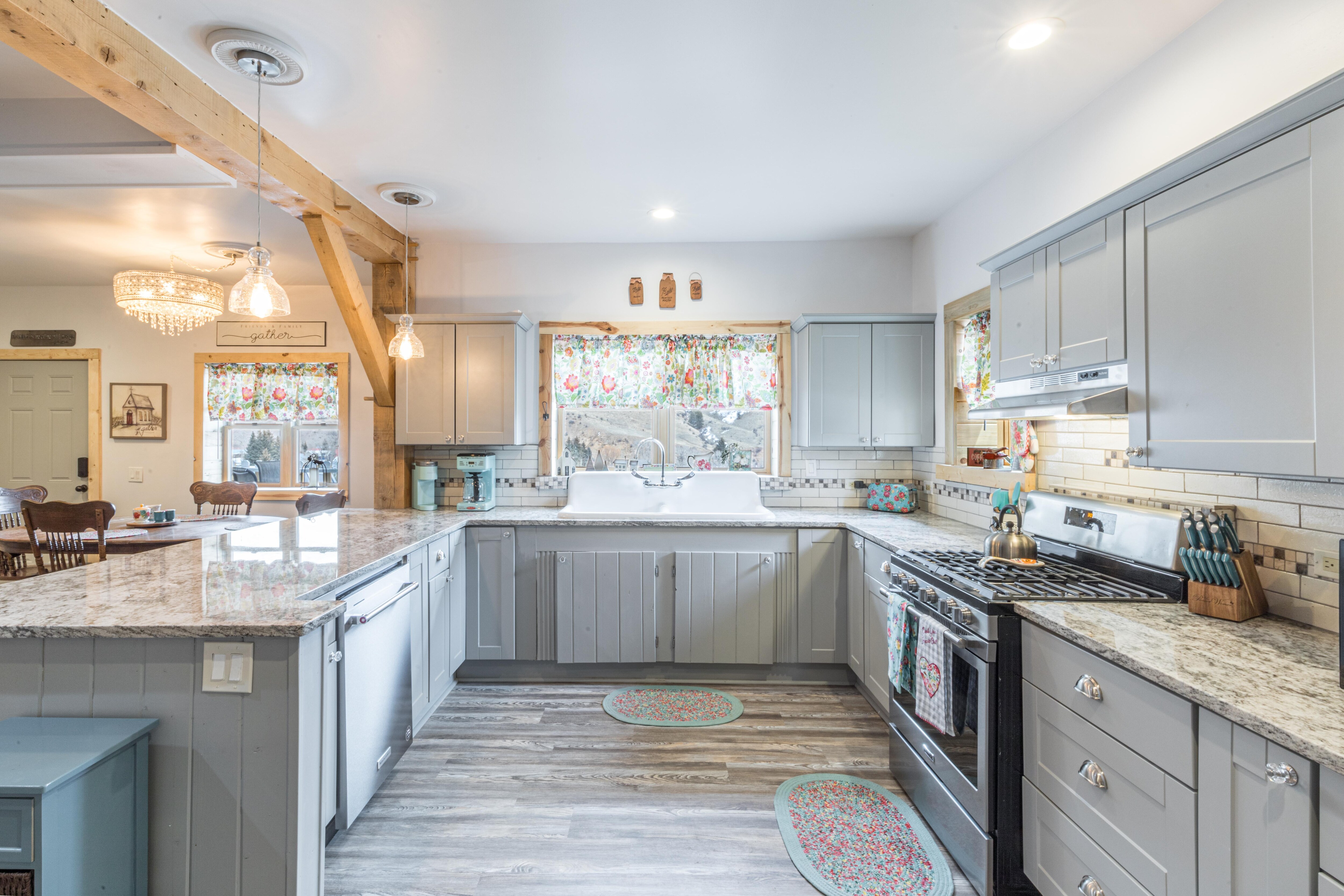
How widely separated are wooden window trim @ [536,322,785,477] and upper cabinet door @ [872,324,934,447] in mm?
561

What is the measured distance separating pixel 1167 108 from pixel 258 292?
3150mm

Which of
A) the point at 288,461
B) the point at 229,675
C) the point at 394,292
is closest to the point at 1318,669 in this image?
the point at 229,675

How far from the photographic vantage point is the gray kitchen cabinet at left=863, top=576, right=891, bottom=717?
2842mm

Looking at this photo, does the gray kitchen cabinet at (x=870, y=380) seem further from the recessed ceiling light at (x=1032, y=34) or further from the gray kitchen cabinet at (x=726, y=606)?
the recessed ceiling light at (x=1032, y=34)

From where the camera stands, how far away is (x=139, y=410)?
507cm

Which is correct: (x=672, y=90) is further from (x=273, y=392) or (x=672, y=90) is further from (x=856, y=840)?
(x=273, y=392)

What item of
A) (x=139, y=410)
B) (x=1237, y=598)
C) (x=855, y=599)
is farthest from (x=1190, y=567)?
(x=139, y=410)

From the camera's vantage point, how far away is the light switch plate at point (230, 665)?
4.91 ft

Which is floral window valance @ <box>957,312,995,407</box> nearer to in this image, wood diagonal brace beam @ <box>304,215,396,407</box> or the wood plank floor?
the wood plank floor

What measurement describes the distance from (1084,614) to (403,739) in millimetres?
2460

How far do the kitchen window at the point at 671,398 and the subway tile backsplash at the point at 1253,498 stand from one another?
1852 millimetres

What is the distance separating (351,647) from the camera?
6.51 ft

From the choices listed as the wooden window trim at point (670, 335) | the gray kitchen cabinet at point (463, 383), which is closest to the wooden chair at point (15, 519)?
the gray kitchen cabinet at point (463, 383)

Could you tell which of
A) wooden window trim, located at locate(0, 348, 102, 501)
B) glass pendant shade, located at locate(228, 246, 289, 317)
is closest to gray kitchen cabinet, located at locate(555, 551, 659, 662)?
glass pendant shade, located at locate(228, 246, 289, 317)
